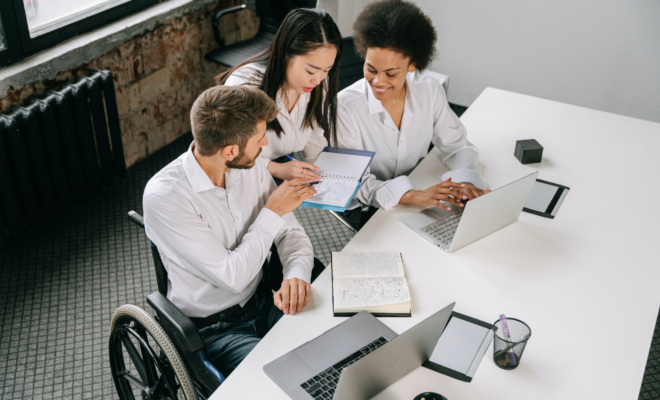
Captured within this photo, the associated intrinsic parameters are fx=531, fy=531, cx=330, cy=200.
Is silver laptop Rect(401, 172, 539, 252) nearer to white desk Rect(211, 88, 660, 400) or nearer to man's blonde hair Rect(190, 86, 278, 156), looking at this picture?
white desk Rect(211, 88, 660, 400)

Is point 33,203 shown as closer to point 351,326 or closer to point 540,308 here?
point 351,326

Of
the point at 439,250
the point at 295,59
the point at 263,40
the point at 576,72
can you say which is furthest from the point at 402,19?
the point at 576,72

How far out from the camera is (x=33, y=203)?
105 inches

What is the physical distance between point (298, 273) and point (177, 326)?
0.40 metres

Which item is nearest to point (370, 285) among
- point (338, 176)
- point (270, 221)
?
point (270, 221)

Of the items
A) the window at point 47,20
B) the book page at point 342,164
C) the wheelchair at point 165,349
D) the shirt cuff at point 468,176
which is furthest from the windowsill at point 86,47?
the shirt cuff at point 468,176

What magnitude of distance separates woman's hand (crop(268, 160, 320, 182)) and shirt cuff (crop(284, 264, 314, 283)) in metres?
0.33

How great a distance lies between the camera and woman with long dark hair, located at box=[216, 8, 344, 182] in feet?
6.04

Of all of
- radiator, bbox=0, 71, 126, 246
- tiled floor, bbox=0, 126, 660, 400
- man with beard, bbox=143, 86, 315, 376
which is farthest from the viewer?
radiator, bbox=0, 71, 126, 246

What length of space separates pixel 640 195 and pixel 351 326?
134cm

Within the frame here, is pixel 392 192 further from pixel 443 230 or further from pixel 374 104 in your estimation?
pixel 374 104

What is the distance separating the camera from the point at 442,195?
1.90m

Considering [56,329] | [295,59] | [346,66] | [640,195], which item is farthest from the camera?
[346,66]

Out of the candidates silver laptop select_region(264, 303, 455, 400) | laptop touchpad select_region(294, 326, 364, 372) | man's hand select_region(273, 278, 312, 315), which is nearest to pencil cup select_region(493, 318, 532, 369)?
silver laptop select_region(264, 303, 455, 400)
